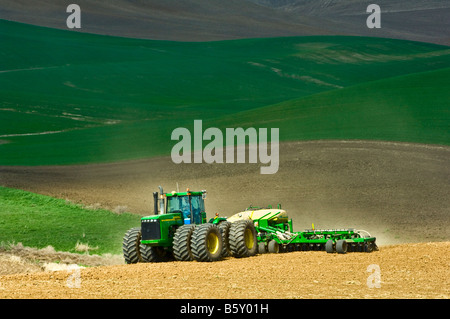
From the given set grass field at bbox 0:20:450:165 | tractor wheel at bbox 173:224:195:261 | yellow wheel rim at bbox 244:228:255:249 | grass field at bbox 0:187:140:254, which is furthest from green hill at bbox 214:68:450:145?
tractor wheel at bbox 173:224:195:261

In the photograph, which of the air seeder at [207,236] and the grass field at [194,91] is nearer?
the air seeder at [207,236]

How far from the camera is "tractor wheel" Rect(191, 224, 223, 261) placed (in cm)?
2109

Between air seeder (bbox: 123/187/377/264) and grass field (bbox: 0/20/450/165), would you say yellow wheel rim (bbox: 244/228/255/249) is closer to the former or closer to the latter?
air seeder (bbox: 123/187/377/264)

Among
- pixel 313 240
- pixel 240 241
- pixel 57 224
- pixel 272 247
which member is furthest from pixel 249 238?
pixel 57 224

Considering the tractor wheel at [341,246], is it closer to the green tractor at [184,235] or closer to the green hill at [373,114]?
the green tractor at [184,235]

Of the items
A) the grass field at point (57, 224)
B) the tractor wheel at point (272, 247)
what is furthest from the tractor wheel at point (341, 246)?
the grass field at point (57, 224)

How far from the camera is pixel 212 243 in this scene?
22156 mm

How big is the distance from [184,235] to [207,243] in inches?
28.8

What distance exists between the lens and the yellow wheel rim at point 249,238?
78.3 ft

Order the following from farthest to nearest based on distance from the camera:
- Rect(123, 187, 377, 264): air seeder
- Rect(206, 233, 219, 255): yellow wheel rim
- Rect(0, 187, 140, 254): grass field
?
Rect(0, 187, 140, 254): grass field < Rect(206, 233, 219, 255): yellow wheel rim < Rect(123, 187, 377, 264): air seeder

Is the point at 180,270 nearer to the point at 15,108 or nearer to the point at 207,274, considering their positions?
the point at 207,274

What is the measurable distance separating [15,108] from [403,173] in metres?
47.8

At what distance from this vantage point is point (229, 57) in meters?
119
